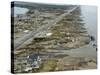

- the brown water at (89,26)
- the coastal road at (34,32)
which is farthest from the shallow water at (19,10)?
the brown water at (89,26)

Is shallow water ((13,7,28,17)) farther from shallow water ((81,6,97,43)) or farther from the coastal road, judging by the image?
shallow water ((81,6,97,43))

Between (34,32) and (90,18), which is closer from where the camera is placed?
(34,32)

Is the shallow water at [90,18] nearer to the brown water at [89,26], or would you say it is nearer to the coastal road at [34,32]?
the brown water at [89,26]

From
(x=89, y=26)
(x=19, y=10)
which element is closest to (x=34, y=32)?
(x=19, y=10)

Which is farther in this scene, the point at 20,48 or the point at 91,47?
the point at 91,47

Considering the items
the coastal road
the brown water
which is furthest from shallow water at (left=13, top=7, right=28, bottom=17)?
the brown water

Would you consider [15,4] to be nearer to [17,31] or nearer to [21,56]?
[17,31]

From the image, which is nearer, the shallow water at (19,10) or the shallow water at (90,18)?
the shallow water at (19,10)

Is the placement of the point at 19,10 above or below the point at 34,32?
above

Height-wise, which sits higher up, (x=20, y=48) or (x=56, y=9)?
(x=56, y=9)

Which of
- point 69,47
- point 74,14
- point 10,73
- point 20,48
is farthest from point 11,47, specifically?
point 74,14

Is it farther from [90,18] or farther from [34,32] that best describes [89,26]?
[34,32]
